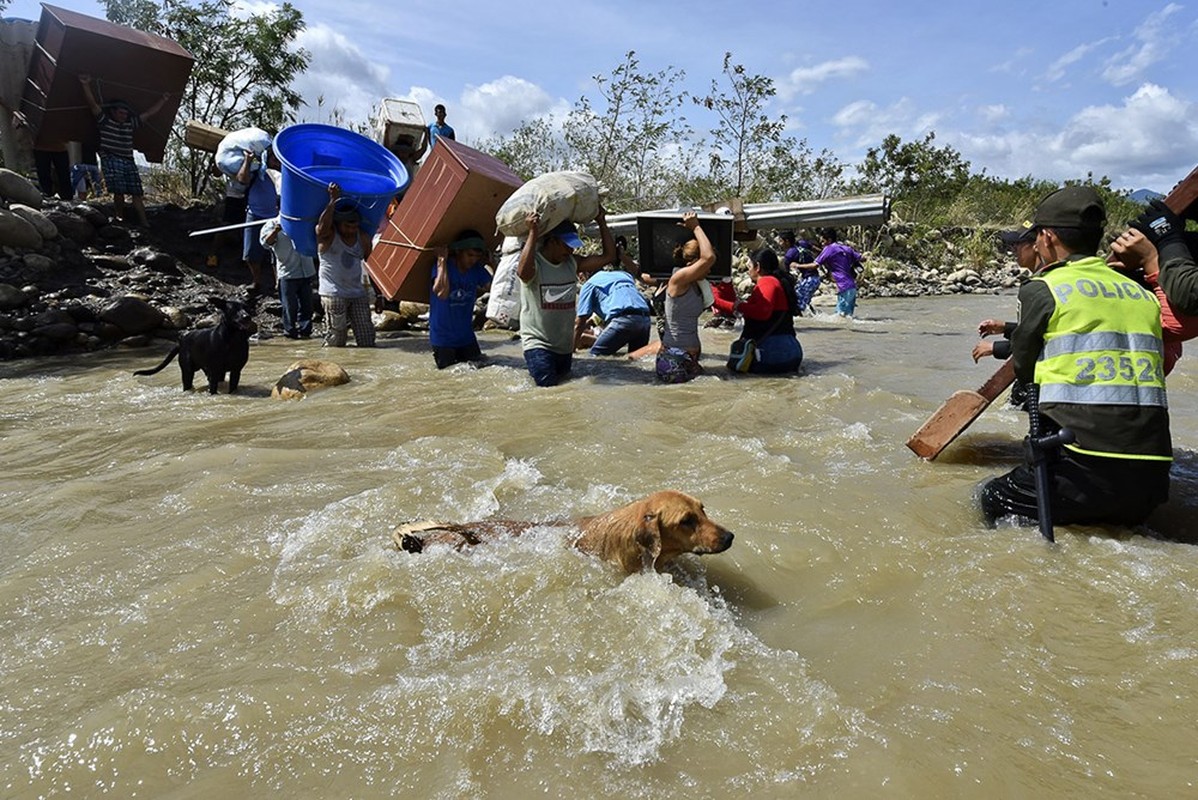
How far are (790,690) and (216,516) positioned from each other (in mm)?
2773

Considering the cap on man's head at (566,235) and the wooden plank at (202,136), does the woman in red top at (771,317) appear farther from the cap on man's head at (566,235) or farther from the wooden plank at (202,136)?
the wooden plank at (202,136)

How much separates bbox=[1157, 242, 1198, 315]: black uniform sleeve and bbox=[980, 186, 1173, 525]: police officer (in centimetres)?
8

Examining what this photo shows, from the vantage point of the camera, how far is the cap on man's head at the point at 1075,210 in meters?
3.21

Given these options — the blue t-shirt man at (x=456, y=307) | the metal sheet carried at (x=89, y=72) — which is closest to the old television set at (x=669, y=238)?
the blue t-shirt man at (x=456, y=307)

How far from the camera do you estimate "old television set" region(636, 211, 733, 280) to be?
6637 mm

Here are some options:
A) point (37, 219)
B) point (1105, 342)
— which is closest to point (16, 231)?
point (37, 219)

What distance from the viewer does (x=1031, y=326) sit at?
3.15 metres

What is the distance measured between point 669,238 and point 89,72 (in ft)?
31.0

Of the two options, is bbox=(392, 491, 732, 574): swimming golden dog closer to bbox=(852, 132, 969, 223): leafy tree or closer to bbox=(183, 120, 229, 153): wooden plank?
bbox=(183, 120, 229, 153): wooden plank

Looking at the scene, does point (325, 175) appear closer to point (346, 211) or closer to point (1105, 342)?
point (346, 211)

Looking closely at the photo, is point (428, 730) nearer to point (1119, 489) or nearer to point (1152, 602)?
point (1152, 602)

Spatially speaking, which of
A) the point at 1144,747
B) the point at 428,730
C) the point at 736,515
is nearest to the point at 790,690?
the point at 1144,747

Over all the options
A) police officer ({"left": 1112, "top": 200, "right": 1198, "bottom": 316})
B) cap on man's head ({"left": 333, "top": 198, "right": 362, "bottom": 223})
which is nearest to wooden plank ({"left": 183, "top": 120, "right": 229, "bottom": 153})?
cap on man's head ({"left": 333, "top": 198, "right": 362, "bottom": 223})

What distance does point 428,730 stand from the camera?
1913mm
